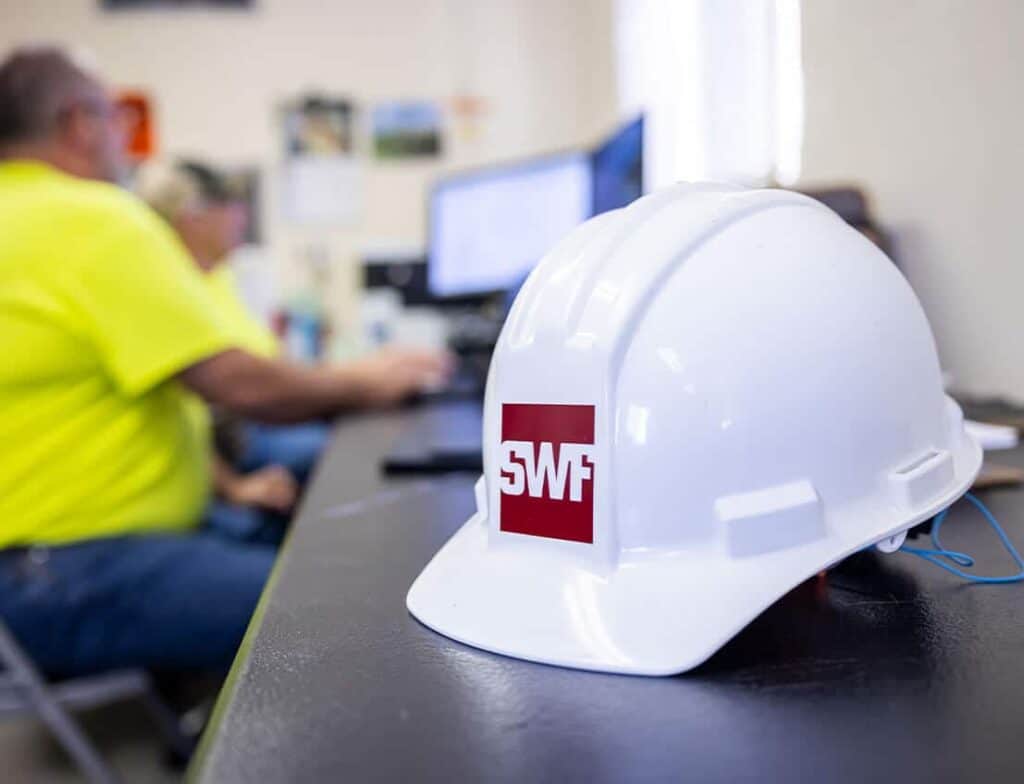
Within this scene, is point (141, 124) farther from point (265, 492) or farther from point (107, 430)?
point (107, 430)

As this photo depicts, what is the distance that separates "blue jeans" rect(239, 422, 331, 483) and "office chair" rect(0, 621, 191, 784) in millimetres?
945

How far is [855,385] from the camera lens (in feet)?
1.59

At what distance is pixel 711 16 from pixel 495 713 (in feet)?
6.62

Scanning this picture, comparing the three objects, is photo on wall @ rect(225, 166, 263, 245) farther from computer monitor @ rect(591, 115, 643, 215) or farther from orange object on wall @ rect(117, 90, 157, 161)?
computer monitor @ rect(591, 115, 643, 215)

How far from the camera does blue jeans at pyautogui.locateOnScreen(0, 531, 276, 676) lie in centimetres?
111

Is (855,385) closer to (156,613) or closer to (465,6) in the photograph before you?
(156,613)

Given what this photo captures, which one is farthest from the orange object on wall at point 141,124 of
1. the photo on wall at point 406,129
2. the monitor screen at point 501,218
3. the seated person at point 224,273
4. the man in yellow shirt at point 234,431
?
the monitor screen at point 501,218

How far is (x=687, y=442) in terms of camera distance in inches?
18.1

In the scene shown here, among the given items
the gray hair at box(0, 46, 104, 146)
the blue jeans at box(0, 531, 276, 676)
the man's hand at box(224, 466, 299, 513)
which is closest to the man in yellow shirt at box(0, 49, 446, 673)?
the blue jeans at box(0, 531, 276, 676)

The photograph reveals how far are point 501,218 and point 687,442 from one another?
67.8 inches

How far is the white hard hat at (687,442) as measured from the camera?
1.48 feet

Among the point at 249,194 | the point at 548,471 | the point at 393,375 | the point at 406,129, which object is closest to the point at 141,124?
the point at 249,194

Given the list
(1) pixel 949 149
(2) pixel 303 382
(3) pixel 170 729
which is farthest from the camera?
(3) pixel 170 729

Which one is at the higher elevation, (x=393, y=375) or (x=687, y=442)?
(x=687, y=442)
